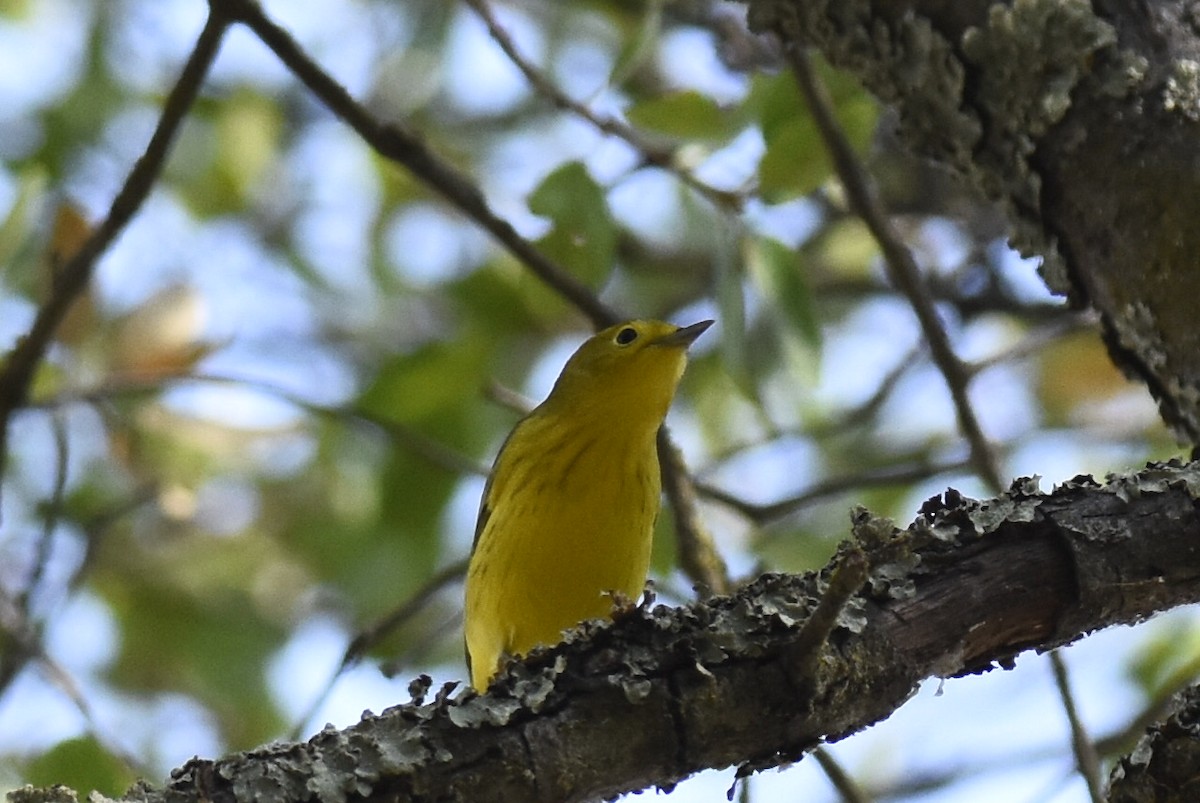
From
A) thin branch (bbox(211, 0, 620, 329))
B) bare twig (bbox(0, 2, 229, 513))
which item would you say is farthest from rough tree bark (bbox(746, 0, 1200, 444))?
bare twig (bbox(0, 2, 229, 513))

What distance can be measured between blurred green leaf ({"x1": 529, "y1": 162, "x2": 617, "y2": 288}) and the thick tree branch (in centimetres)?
155

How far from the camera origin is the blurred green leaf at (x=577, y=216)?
329 cm

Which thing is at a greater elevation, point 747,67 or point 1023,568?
point 747,67

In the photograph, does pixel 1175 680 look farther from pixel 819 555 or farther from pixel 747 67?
pixel 747 67

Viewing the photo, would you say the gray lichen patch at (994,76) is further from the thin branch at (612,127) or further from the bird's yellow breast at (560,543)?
the bird's yellow breast at (560,543)

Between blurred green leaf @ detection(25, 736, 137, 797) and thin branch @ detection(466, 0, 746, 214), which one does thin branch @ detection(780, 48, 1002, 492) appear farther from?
blurred green leaf @ detection(25, 736, 137, 797)

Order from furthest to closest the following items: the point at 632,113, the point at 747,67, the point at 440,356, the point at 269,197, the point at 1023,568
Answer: the point at 269,197, the point at 747,67, the point at 440,356, the point at 632,113, the point at 1023,568

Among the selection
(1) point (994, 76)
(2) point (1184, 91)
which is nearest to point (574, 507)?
(1) point (994, 76)

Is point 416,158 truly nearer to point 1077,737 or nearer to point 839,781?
point 839,781

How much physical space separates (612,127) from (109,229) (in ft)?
4.00

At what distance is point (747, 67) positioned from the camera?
17.0ft

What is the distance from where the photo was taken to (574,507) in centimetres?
360

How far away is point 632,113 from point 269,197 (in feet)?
11.7

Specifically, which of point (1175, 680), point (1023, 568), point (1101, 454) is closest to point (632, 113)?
point (1023, 568)
